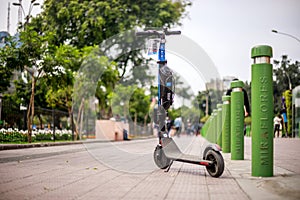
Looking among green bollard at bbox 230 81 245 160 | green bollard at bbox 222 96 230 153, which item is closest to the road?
green bollard at bbox 230 81 245 160

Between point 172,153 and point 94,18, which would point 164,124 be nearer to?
point 172,153

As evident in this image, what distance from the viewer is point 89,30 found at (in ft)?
102

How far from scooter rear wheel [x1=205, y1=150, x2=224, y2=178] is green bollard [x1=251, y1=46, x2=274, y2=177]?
1.83ft

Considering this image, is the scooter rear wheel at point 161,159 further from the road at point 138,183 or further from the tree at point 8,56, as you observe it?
the tree at point 8,56

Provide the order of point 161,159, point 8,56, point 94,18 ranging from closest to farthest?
point 161,159 < point 8,56 < point 94,18

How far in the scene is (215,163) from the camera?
7.16 metres

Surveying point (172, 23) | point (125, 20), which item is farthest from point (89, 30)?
point (172, 23)

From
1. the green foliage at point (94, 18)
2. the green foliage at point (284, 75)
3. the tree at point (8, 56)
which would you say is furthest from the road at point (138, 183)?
the green foliage at point (284, 75)

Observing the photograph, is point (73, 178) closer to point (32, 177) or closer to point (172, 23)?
point (32, 177)

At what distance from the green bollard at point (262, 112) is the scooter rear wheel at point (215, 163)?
21.9 inches

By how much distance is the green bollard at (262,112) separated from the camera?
6.66 m

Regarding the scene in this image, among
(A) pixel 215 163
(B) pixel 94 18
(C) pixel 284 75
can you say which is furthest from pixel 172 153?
(C) pixel 284 75

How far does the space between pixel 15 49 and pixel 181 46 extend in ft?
32.3

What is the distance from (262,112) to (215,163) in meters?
1.23
